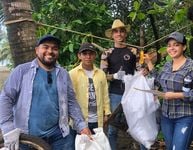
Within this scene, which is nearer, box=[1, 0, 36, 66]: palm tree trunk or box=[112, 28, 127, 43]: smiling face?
box=[1, 0, 36, 66]: palm tree trunk

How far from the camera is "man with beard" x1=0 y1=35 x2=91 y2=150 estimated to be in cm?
342

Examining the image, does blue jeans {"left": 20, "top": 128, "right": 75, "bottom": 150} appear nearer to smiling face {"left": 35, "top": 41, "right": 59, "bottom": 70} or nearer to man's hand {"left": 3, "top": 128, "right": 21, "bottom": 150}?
man's hand {"left": 3, "top": 128, "right": 21, "bottom": 150}

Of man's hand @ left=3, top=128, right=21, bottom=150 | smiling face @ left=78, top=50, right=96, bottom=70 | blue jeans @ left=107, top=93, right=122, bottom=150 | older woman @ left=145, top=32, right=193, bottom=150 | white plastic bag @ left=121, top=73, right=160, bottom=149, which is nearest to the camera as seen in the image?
man's hand @ left=3, top=128, right=21, bottom=150

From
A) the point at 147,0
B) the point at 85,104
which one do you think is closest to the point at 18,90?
the point at 85,104

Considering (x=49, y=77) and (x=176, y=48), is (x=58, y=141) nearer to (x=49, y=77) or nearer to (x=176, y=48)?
(x=49, y=77)

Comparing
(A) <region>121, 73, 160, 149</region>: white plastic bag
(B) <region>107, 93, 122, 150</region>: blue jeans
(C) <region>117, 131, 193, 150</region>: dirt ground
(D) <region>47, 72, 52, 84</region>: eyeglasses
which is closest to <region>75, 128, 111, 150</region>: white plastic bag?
(D) <region>47, 72, 52, 84</region>: eyeglasses

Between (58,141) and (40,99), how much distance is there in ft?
1.45

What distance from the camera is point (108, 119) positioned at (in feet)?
15.0

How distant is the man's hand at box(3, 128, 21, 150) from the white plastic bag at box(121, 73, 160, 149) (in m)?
→ 1.60

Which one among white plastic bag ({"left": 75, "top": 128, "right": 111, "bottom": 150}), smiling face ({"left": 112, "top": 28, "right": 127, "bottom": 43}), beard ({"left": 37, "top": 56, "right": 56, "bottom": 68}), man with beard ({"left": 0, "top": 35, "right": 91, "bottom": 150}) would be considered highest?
smiling face ({"left": 112, "top": 28, "right": 127, "bottom": 43})

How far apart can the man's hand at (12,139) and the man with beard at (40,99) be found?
2.6 inches

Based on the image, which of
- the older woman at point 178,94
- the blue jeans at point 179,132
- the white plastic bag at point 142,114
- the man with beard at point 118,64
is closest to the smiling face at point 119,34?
the man with beard at point 118,64

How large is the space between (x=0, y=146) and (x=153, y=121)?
1761mm

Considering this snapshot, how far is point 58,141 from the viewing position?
3609 millimetres
